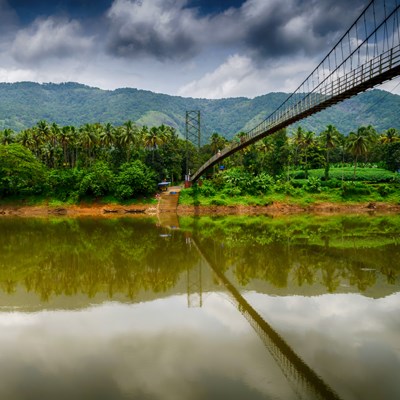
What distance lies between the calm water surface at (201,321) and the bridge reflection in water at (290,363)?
0.11 feet

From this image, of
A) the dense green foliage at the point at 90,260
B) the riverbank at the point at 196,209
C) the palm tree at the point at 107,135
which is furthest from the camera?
the palm tree at the point at 107,135

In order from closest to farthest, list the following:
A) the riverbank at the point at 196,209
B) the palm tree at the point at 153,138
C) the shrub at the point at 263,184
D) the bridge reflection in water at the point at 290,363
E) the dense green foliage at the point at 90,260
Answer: the bridge reflection in water at the point at 290,363, the dense green foliage at the point at 90,260, the riverbank at the point at 196,209, the shrub at the point at 263,184, the palm tree at the point at 153,138

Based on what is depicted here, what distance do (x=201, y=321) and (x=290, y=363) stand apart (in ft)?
10.5

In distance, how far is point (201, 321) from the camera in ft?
35.1

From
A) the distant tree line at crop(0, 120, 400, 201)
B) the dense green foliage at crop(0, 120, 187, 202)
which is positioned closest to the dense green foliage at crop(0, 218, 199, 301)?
the dense green foliage at crop(0, 120, 187, 202)

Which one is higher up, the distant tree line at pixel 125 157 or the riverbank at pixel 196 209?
the distant tree line at pixel 125 157

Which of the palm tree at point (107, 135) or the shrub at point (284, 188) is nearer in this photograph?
the shrub at point (284, 188)

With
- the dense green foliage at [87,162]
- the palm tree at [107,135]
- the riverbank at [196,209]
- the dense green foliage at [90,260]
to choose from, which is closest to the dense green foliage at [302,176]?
the riverbank at [196,209]

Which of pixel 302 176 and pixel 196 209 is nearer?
pixel 196 209

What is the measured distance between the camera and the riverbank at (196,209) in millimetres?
42625

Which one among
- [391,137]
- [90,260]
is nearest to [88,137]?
[90,260]

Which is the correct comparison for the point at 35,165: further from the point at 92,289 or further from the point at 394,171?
the point at 394,171

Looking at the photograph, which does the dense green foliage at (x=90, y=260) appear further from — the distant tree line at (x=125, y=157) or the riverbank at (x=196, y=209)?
the distant tree line at (x=125, y=157)

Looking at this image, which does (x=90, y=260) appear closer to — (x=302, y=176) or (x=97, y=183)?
(x=97, y=183)
